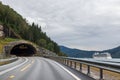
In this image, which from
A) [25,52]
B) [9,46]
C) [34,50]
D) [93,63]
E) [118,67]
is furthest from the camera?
[25,52]

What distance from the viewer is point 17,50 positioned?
162 m

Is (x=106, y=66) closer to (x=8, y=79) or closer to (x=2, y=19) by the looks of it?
(x=8, y=79)

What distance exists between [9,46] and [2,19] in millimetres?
76665

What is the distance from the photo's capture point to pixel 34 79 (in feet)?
56.5

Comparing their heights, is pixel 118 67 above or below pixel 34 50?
below

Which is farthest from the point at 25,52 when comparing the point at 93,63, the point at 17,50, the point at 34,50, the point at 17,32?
the point at 93,63

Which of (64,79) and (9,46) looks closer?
(64,79)

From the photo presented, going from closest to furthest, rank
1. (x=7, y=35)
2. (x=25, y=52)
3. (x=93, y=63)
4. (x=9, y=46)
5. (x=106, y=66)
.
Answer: (x=106, y=66)
(x=93, y=63)
(x=9, y=46)
(x=25, y=52)
(x=7, y=35)

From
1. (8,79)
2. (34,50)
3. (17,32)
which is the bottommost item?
(8,79)

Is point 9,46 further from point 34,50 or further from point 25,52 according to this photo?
point 25,52

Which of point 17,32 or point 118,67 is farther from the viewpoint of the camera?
point 17,32

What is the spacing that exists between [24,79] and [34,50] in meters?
121

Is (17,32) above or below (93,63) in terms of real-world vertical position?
above

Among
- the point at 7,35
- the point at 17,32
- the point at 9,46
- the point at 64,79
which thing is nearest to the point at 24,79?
the point at 64,79
